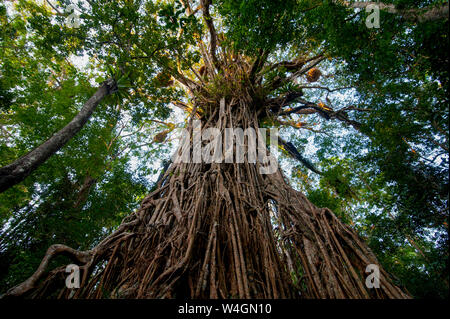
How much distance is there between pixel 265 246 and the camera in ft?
5.50

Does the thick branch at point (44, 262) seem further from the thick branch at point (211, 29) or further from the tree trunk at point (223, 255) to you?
the thick branch at point (211, 29)

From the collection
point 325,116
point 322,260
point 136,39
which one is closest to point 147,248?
point 322,260

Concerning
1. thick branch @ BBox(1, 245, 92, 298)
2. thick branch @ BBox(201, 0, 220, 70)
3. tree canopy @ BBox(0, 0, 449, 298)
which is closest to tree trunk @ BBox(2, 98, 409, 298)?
thick branch @ BBox(1, 245, 92, 298)

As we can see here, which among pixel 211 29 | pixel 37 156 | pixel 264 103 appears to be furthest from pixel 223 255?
pixel 211 29

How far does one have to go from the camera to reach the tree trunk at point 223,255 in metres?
1.34

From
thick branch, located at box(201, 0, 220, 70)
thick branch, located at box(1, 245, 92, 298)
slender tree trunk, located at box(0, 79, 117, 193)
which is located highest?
thick branch, located at box(201, 0, 220, 70)

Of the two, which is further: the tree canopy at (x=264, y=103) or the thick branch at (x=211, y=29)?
the thick branch at (x=211, y=29)

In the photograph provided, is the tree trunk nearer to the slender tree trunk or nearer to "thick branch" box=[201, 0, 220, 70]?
the slender tree trunk

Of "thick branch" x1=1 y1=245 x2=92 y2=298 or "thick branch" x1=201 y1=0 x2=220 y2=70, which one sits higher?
"thick branch" x1=201 y1=0 x2=220 y2=70

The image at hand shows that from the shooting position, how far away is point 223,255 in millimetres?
1640

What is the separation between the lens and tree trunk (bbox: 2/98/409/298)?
1.34m

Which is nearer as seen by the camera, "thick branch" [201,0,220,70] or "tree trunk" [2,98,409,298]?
"tree trunk" [2,98,409,298]

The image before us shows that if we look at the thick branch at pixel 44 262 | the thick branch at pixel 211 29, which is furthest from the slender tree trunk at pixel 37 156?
the thick branch at pixel 211 29

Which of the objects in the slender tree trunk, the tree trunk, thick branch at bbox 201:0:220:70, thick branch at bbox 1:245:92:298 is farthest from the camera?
thick branch at bbox 201:0:220:70
